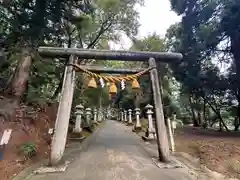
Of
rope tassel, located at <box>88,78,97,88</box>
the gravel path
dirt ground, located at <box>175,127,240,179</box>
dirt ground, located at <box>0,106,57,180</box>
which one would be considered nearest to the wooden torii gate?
rope tassel, located at <box>88,78,97,88</box>

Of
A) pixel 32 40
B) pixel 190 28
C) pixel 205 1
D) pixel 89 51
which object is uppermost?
pixel 205 1

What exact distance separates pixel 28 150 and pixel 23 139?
80 cm

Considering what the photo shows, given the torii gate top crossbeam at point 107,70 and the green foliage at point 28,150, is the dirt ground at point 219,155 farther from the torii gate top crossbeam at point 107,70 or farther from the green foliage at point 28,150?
the green foliage at point 28,150

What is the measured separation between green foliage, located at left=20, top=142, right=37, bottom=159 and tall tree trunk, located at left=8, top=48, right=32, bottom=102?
2.29 metres

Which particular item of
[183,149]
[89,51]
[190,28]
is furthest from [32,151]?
[190,28]

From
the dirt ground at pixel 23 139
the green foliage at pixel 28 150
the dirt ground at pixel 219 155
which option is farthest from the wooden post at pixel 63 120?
the dirt ground at pixel 219 155

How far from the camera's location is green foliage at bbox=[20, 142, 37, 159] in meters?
5.81

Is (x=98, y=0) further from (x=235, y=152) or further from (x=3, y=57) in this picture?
(x=235, y=152)

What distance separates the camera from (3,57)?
28.5ft

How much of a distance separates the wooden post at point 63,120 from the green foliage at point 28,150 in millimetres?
996

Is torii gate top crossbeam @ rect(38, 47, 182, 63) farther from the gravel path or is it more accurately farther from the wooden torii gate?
the gravel path

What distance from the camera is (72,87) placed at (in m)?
6.01

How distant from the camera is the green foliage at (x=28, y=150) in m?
5.81

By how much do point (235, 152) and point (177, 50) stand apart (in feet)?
21.7
